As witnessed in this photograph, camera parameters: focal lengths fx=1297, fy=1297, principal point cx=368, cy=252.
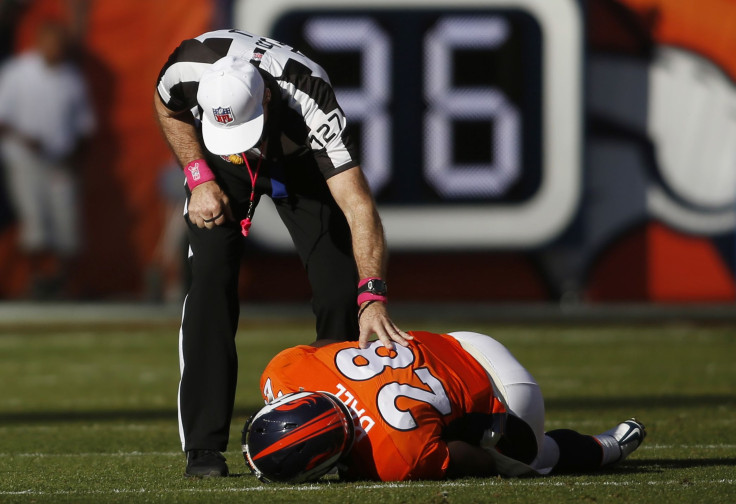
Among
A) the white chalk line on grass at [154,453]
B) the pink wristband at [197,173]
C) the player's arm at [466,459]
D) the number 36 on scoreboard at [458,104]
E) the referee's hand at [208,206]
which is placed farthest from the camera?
the number 36 on scoreboard at [458,104]

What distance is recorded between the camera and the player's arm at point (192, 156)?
15.1ft

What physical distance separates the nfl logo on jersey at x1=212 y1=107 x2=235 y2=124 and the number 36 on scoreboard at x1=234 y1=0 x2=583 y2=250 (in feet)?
25.2

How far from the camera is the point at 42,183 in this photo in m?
12.5

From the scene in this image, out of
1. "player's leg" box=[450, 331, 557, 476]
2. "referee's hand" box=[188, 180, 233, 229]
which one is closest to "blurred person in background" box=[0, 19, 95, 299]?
"referee's hand" box=[188, 180, 233, 229]

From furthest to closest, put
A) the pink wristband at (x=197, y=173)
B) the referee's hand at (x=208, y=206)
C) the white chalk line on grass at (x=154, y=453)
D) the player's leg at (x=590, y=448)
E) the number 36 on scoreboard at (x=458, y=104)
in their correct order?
the number 36 on scoreboard at (x=458, y=104)
the white chalk line on grass at (x=154, y=453)
the pink wristband at (x=197, y=173)
the referee's hand at (x=208, y=206)
the player's leg at (x=590, y=448)

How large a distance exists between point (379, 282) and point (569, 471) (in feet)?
3.14

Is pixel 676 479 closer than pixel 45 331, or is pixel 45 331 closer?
pixel 676 479

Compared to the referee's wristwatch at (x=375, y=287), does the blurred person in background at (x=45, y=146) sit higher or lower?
lower

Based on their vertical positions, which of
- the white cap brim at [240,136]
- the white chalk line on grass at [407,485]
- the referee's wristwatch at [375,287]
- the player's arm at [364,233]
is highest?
the white cap brim at [240,136]

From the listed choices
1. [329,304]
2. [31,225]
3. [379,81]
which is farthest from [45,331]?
[329,304]

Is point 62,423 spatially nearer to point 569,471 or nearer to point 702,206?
point 569,471

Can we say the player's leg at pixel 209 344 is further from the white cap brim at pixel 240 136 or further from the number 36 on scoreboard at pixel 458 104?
the number 36 on scoreboard at pixel 458 104

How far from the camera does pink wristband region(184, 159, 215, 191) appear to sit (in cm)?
469

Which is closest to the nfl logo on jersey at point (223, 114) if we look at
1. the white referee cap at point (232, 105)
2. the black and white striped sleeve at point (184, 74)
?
the white referee cap at point (232, 105)
